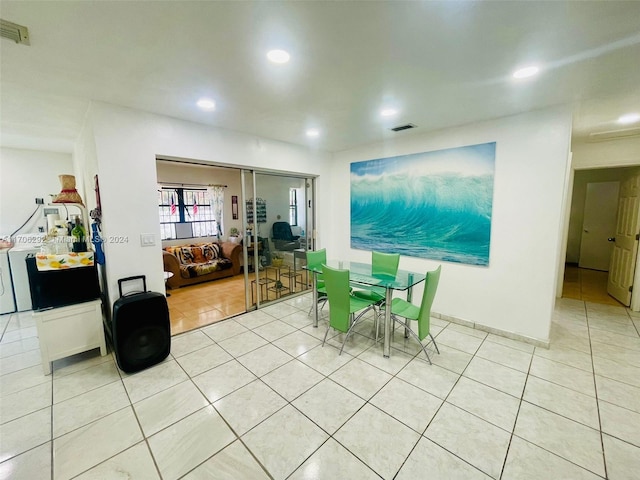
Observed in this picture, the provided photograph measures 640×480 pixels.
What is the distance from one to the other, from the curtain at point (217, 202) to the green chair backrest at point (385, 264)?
4360mm

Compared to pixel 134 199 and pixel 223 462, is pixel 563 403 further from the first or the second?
pixel 134 199

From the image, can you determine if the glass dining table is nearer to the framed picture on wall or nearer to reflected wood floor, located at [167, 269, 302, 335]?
reflected wood floor, located at [167, 269, 302, 335]

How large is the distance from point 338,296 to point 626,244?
471 centimetres

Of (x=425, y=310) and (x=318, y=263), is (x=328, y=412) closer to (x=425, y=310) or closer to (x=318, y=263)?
(x=425, y=310)

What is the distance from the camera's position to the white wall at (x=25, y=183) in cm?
448

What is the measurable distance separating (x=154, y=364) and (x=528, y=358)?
3721 mm

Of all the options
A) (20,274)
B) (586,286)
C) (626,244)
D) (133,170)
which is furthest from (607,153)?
(20,274)

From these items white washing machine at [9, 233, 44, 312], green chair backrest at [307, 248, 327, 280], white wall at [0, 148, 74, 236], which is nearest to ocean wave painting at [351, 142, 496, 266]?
green chair backrest at [307, 248, 327, 280]

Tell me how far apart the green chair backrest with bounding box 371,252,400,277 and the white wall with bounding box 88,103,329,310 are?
2.53 metres

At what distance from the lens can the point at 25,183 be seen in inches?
182

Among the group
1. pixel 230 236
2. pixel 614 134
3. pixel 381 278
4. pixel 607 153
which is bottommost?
pixel 381 278

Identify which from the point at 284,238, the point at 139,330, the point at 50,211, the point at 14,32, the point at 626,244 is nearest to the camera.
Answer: the point at 14,32

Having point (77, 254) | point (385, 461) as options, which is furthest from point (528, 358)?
point (77, 254)

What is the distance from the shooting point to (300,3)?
4.25 ft
